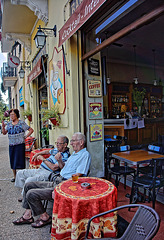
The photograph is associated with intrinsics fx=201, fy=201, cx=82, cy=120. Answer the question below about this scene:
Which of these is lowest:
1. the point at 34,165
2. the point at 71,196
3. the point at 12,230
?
the point at 12,230

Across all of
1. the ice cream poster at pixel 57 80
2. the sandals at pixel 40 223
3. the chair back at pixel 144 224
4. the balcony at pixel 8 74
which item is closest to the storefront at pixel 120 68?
the ice cream poster at pixel 57 80

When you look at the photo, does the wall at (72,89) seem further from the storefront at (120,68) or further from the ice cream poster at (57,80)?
the ice cream poster at (57,80)

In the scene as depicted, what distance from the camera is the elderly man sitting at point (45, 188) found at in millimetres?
2658

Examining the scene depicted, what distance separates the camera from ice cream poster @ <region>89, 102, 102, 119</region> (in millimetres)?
4172

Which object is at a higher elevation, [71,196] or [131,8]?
[131,8]

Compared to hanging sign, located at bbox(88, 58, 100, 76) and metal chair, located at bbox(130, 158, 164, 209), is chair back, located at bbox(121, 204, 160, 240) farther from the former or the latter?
hanging sign, located at bbox(88, 58, 100, 76)

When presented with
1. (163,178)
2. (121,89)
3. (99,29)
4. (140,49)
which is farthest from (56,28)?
(121,89)

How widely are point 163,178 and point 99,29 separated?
2.89 meters

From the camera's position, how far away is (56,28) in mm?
4906

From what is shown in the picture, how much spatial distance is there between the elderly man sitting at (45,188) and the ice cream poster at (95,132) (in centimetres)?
122

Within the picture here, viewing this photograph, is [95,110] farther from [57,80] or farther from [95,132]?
[57,80]

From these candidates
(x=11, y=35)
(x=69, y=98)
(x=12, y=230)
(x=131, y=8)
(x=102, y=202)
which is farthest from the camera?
(x=11, y=35)

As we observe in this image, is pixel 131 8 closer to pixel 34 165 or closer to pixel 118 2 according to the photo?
pixel 118 2

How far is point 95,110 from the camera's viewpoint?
424 cm
